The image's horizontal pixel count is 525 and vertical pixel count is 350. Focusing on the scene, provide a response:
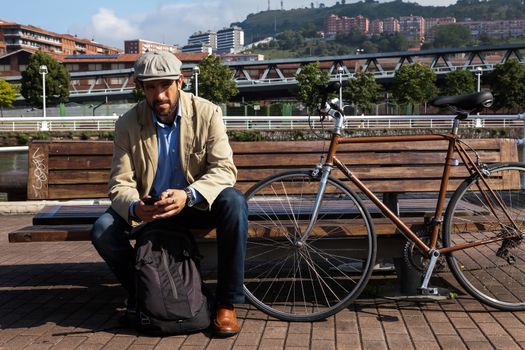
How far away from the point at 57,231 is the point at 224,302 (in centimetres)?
107

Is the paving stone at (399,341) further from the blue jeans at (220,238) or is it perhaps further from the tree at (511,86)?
the tree at (511,86)

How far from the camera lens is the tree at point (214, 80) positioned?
64.5 meters

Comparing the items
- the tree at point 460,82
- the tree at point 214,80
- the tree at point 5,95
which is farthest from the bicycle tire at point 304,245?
the tree at point 460,82

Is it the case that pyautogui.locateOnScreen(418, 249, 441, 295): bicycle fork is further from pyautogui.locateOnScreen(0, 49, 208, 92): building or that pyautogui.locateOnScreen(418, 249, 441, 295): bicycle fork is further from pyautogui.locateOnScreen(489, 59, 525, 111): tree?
pyautogui.locateOnScreen(0, 49, 208, 92): building

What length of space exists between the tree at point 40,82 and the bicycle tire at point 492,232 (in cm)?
6229

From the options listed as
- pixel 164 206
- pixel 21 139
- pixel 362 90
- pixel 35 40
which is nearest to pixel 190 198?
pixel 164 206

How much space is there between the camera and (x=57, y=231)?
374 cm

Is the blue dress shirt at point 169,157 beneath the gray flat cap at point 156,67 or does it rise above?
beneath

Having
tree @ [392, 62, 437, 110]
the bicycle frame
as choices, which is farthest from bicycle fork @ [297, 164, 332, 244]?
tree @ [392, 62, 437, 110]

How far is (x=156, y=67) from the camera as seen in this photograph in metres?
3.36

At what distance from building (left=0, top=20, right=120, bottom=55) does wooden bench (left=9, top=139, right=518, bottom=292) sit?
4710 inches

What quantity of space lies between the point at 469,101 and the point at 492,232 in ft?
2.48

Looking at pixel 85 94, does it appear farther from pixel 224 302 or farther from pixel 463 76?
pixel 224 302

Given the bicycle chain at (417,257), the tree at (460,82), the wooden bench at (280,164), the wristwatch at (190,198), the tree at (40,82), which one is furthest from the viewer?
the tree at (460,82)
